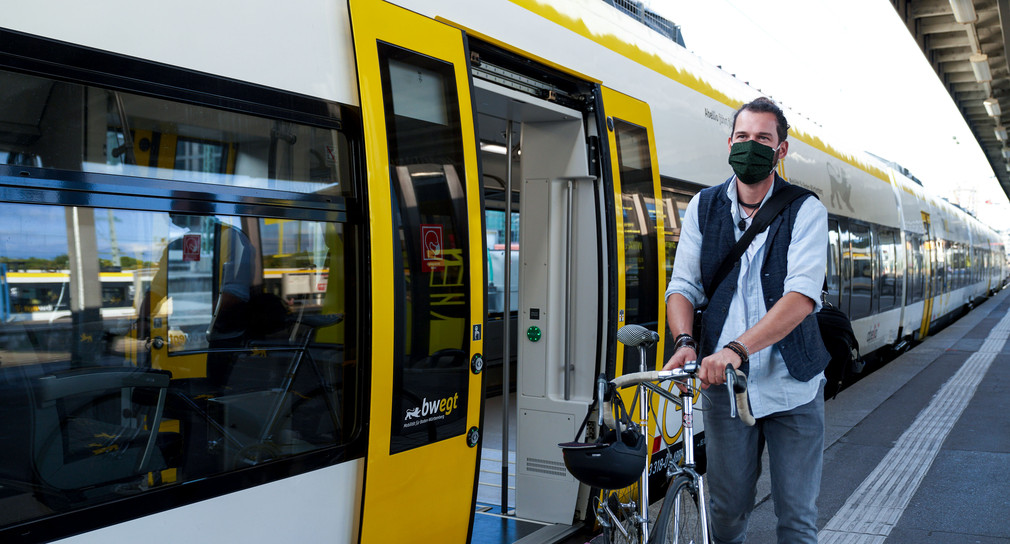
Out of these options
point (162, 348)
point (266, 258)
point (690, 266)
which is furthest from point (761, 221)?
point (162, 348)

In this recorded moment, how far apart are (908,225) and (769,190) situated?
14.7 meters

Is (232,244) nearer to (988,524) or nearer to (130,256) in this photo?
(130,256)

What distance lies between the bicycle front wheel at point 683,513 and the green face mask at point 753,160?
105 centimetres

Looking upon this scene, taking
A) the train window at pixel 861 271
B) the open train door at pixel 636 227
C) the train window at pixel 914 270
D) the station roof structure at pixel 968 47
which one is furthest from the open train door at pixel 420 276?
the train window at pixel 914 270

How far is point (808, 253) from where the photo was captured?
9.10 ft

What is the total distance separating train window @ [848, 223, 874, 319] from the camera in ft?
36.3

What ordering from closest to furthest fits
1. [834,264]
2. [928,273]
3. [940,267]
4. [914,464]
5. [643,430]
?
[643,430], [914,464], [834,264], [928,273], [940,267]

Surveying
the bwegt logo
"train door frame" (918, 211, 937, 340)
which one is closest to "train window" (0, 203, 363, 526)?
the bwegt logo

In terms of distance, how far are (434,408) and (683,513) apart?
1.04m

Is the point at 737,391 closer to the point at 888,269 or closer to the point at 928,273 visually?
the point at 888,269

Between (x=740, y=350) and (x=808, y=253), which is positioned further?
(x=808, y=253)

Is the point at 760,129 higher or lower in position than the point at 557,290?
higher

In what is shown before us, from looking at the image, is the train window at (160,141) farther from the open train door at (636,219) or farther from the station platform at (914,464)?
the station platform at (914,464)

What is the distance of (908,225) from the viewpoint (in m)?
16.0
